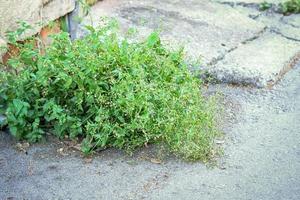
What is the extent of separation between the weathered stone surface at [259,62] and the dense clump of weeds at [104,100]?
64 cm

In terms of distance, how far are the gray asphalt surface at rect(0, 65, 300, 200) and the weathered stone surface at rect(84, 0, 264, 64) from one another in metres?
0.97

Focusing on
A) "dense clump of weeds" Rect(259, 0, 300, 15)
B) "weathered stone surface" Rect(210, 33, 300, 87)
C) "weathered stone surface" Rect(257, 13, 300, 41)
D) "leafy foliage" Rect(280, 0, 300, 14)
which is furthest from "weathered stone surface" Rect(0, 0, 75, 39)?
"leafy foliage" Rect(280, 0, 300, 14)

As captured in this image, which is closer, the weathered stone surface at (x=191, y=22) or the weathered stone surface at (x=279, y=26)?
the weathered stone surface at (x=191, y=22)

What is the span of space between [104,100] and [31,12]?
3.30 ft

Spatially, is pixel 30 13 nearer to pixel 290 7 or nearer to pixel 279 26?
pixel 279 26

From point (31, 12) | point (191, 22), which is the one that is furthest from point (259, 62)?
point (31, 12)

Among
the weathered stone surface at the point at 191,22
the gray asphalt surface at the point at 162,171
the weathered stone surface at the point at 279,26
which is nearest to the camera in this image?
the gray asphalt surface at the point at 162,171

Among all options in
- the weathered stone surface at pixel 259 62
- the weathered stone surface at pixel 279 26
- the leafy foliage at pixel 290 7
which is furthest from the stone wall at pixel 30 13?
the leafy foliage at pixel 290 7

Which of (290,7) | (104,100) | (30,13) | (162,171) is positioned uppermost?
(30,13)

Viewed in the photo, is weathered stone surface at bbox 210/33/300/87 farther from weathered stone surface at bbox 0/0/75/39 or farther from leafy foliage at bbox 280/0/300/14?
weathered stone surface at bbox 0/0/75/39

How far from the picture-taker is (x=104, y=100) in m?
3.08

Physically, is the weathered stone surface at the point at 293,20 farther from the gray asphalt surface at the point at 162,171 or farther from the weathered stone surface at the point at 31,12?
the weathered stone surface at the point at 31,12

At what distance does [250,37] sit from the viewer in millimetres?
4488

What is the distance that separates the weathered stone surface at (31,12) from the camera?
139 inches
